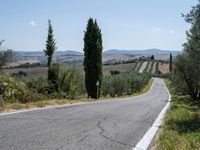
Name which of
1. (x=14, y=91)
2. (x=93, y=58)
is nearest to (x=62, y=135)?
(x=14, y=91)

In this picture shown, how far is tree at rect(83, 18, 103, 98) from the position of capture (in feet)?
161

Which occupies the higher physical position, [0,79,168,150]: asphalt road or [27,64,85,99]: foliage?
[0,79,168,150]: asphalt road

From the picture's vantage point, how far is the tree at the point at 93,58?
4916cm

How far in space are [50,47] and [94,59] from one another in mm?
9855

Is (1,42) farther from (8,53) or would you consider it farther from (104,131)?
(104,131)

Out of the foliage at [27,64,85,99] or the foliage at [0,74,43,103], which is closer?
the foliage at [0,74,43,103]

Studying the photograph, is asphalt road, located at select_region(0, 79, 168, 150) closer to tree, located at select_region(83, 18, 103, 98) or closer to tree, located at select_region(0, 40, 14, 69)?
tree, located at select_region(0, 40, 14, 69)

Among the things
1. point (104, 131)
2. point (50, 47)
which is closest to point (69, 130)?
point (104, 131)

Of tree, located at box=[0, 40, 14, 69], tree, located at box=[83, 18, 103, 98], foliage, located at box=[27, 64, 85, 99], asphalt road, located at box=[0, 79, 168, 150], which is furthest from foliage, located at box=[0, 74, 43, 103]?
tree, located at box=[83, 18, 103, 98]

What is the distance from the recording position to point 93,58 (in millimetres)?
49781

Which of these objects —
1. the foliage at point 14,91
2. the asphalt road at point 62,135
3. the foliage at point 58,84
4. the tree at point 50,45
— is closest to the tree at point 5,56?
the foliage at point 14,91

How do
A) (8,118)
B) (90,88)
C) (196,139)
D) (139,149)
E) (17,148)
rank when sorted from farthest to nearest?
(90,88), (8,118), (196,139), (139,149), (17,148)

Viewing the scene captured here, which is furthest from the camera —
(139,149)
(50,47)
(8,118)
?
(50,47)

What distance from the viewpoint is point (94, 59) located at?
49750mm
